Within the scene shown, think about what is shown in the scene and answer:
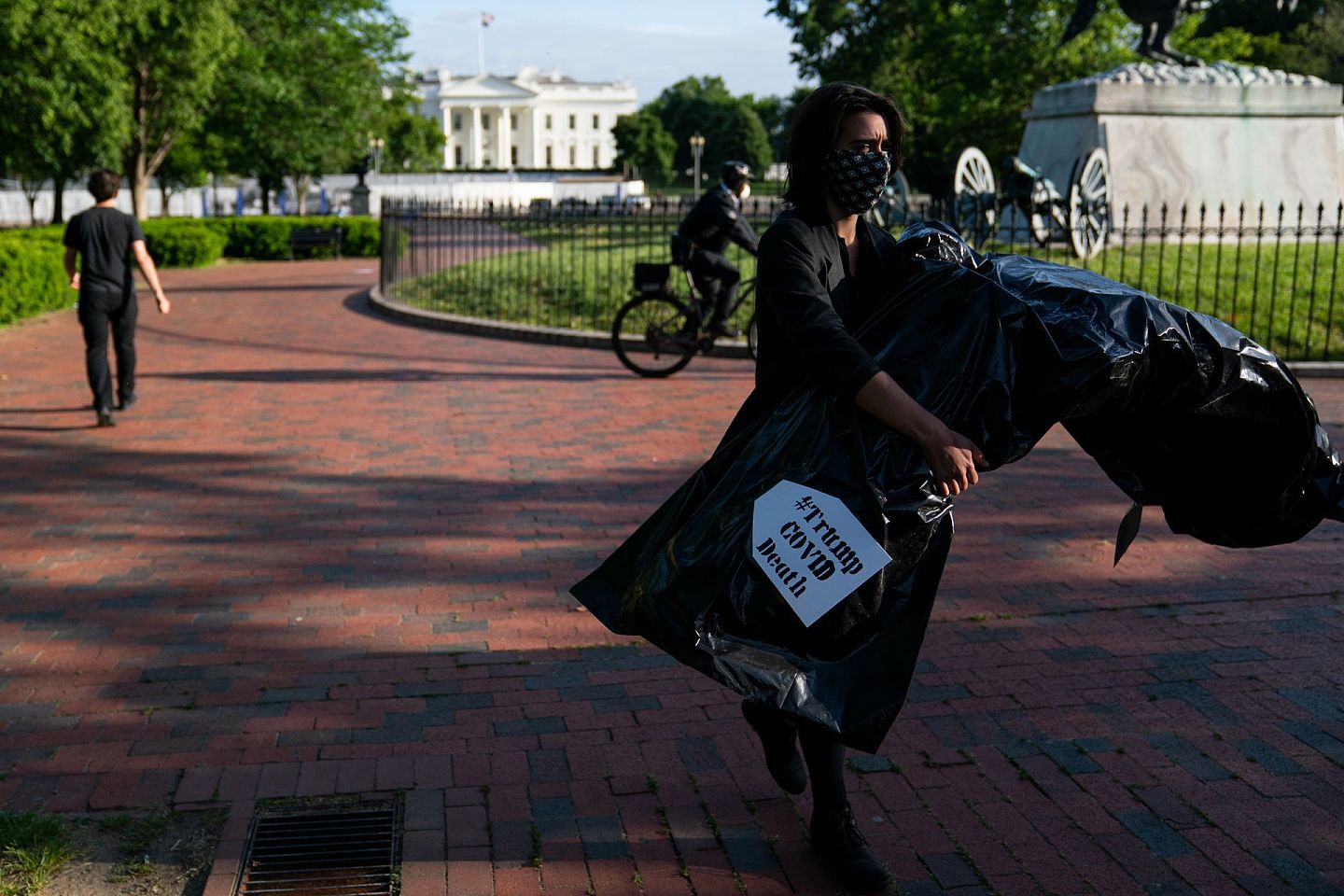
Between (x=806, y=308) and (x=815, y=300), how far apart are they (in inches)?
1.0

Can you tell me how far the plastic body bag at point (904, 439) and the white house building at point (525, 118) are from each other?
4835 inches

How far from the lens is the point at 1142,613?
16.0ft

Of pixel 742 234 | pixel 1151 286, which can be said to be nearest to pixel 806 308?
pixel 742 234

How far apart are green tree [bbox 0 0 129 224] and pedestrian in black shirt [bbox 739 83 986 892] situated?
22.6m

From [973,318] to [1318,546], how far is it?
4.00 meters

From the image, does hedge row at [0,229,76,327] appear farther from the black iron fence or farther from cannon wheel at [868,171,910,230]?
cannon wheel at [868,171,910,230]

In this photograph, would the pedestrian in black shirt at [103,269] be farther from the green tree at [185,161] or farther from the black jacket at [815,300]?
the green tree at [185,161]

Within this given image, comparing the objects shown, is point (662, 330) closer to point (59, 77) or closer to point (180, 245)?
point (59, 77)

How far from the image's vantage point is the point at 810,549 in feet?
8.15

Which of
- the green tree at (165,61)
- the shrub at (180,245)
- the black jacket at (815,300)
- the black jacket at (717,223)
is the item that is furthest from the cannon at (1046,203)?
the shrub at (180,245)

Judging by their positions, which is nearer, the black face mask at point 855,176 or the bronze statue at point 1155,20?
the black face mask at point 855,176

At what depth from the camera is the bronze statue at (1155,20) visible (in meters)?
16.6

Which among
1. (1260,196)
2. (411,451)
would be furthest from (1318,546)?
(1260,196)

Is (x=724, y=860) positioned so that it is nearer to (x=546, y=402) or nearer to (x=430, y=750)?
(x=430, y=750)
